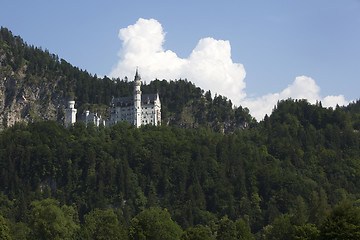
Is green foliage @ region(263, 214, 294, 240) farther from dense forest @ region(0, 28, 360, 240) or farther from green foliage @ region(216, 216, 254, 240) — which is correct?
dense forest @ region(0, 28, 360, 240)

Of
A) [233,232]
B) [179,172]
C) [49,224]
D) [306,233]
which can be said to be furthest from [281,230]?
[179,172]

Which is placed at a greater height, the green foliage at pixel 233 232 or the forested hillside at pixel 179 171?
the forested hillside at pixel 179 171

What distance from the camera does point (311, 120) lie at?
194m

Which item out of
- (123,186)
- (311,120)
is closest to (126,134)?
(123,186)

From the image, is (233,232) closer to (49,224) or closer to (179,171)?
(49,224)

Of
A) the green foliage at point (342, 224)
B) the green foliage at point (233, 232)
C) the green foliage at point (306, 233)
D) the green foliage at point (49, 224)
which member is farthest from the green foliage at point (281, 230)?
the green foliage at point (49, 224)

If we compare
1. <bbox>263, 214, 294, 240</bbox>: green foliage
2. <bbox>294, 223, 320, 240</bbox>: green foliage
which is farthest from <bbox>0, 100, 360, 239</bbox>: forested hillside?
<bbox>294, 223, 320, 240</bbox>: green foliage

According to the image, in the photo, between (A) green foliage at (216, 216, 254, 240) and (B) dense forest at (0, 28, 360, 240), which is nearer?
(A) green foliage at (216, 216, 254, 240)

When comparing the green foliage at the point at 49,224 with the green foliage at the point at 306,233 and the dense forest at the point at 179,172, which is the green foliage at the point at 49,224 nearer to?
the dense forest at the point at 179,172

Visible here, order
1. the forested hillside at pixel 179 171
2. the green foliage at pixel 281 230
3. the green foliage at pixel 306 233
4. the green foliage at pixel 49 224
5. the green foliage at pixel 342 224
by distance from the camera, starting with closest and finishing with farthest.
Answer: the green foliage at pixel 342 224, the green foliage at pixel 306 233, the green foliage at pixel 281 230, the green foliage at pixel 49 224, the forested hillside at pixel 179 171

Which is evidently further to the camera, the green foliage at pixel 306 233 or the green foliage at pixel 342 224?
the green foliage at pixel 306 233

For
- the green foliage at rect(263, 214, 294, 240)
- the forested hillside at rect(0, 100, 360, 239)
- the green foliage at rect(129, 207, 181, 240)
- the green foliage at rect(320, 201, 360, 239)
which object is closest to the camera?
the green foliage at rect(320, 201, 360, 239)

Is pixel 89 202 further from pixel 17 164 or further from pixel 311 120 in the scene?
pixel 311 120

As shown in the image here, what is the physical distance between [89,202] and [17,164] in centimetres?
2768
